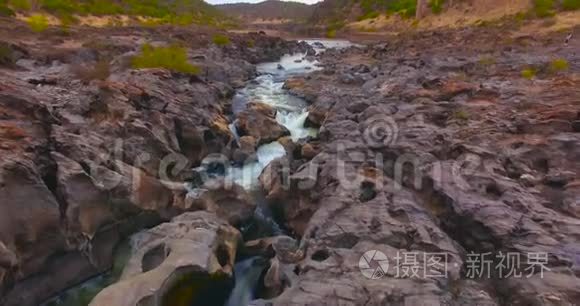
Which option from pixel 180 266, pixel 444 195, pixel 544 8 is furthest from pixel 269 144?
pixel 544 8

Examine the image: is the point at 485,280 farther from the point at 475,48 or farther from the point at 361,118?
the point at 475,48

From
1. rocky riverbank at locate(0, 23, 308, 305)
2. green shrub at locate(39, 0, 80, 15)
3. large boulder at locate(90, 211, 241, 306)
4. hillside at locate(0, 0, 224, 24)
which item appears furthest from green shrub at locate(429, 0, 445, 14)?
large boulder at locate(90, 211, 241, 306)

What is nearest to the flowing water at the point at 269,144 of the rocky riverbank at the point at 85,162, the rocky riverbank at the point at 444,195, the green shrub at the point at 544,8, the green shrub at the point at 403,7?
the rocky riverbank at the point at 444,195

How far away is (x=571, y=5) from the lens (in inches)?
1324

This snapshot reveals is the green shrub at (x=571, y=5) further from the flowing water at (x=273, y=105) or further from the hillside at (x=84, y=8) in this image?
the hillside at (x=84, y=8)

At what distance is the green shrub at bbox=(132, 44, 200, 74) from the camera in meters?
20.0

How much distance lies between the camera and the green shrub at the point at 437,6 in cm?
5206

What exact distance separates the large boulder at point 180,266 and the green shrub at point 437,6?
50582 mm

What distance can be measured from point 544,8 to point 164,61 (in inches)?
1240

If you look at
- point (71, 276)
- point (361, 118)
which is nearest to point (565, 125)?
point (361, 118)

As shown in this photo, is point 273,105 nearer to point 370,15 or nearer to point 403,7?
point 403,7

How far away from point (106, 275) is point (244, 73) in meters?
20.2

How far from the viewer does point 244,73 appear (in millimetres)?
27359

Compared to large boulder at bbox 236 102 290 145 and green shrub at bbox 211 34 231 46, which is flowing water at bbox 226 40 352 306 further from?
green shrub at bbox 211 34 231 46
